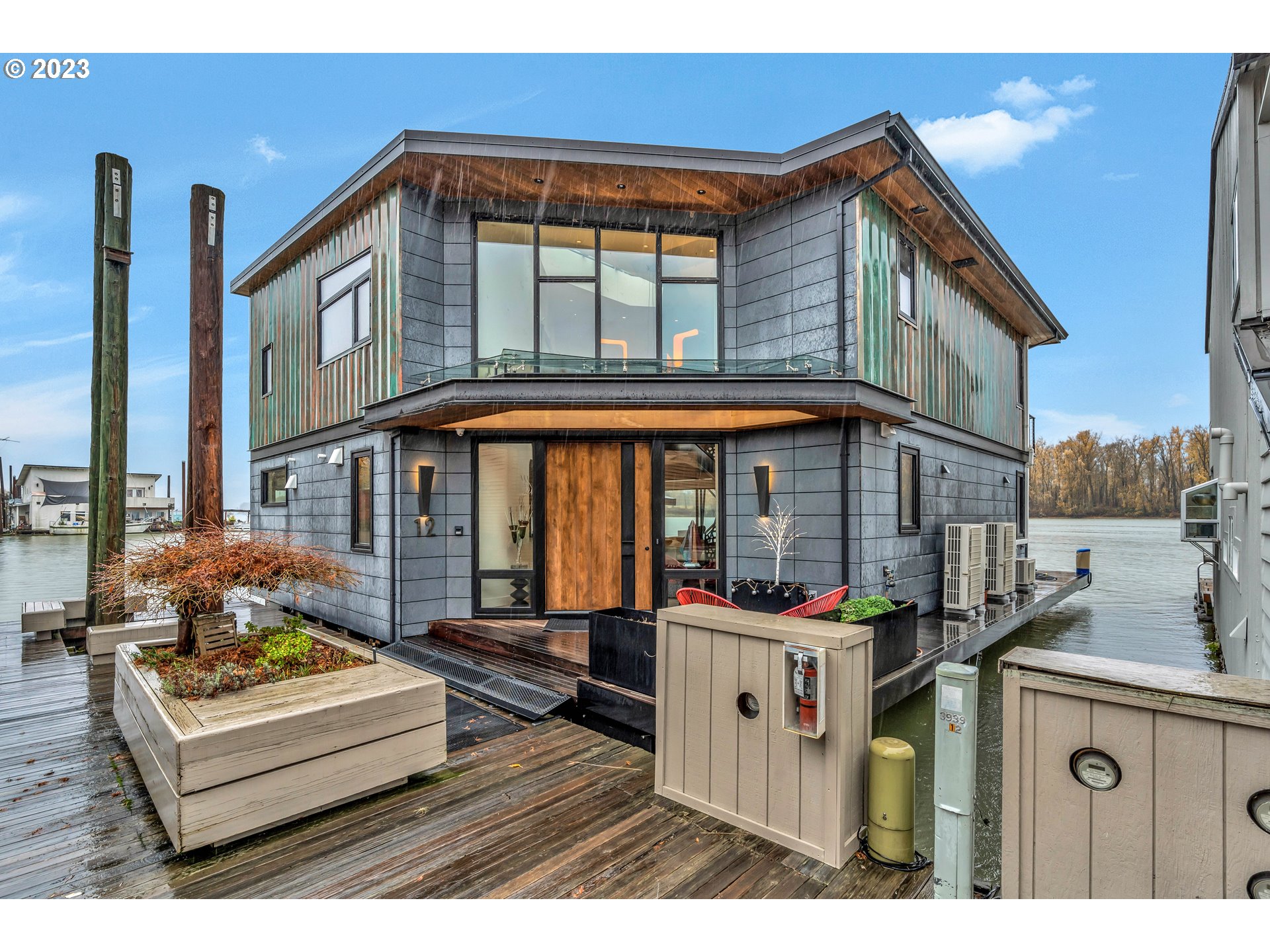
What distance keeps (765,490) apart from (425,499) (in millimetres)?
4196

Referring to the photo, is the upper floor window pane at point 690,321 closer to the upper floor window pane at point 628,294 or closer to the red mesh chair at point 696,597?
the upper floor window pane at point 628,294

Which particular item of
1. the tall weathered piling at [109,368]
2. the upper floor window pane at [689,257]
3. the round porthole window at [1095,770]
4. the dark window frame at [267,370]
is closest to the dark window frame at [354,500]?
the tall weathered piling at [109,368]

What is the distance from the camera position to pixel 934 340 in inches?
353

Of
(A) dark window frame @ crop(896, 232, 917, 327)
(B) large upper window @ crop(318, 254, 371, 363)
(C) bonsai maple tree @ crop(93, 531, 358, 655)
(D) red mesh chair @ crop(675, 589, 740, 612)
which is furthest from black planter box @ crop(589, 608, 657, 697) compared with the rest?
(A) dark window frame @ crop(896, 232, 917, 327)

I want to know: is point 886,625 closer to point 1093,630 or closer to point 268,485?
point 1093,630

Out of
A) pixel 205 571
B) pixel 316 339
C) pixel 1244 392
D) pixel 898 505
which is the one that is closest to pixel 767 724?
pixel 205 571

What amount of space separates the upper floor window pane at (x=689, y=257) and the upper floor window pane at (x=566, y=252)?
984mm

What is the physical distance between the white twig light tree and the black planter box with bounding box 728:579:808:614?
629 mm

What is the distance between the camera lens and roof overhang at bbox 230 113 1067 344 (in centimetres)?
662

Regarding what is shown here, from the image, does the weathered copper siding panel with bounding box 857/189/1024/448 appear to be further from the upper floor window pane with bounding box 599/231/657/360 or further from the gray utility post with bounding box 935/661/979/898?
the gray utility post with bounding box 935/661/979/898

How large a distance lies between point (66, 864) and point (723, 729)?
2.95 m

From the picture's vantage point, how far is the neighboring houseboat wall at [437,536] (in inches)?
283
